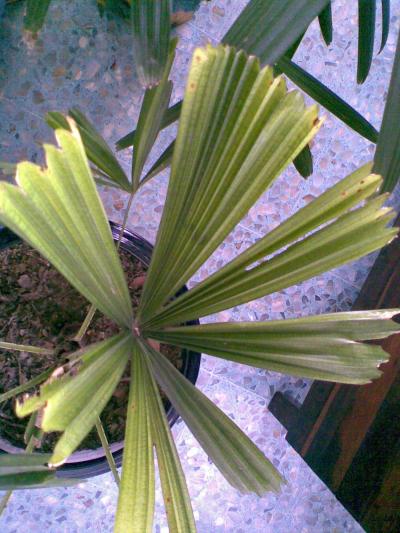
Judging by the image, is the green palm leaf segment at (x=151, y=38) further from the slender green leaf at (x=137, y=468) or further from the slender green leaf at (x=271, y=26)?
the slender green leaf at (x=137, y=468)

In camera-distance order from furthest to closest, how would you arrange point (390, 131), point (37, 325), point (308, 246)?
point (37, 325), point (390, 131), point (308, 246)

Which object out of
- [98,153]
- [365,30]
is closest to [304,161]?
[365,30]

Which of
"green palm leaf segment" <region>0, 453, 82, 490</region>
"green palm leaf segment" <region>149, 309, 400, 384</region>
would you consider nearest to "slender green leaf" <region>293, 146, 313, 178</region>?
"green palm leaf segment" <region>149, 309, 400, 384</region>

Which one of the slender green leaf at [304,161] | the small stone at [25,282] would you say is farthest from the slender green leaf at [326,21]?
A: the small stone at [25,282]

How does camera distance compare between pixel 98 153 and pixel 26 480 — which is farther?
pixel 98 153

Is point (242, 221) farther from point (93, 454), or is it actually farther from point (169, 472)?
point (169, 472)

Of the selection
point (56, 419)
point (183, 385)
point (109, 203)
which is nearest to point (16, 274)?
point (109, 203)
